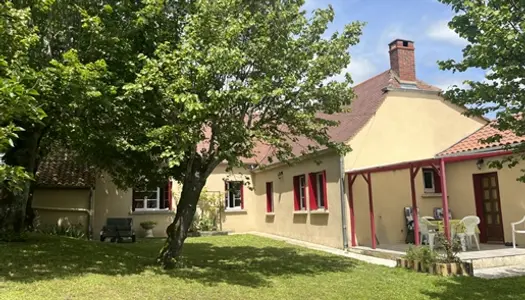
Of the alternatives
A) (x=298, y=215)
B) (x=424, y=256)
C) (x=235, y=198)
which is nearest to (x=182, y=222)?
(x=424, y=256)

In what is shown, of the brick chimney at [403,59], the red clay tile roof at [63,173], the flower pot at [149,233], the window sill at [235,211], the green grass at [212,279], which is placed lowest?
the green grass at [212,279]

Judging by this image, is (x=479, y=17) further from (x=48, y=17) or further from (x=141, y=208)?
(x=141, y=208)

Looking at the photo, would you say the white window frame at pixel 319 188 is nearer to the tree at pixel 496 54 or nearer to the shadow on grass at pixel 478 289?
the shadow on grass at pixel 478 289

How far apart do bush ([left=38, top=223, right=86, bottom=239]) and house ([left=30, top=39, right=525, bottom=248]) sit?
1.68 ft

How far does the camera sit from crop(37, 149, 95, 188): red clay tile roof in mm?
17719

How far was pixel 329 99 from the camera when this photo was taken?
32.9ft

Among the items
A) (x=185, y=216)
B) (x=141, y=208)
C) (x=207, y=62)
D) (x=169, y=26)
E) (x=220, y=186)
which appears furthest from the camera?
(x=220, y=186)

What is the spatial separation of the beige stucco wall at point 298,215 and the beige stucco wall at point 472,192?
4389mm

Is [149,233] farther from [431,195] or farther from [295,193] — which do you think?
[431,195]

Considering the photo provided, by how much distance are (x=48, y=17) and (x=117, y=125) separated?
2778 mm

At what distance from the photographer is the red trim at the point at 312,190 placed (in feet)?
52.9

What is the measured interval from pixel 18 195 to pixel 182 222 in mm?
5430

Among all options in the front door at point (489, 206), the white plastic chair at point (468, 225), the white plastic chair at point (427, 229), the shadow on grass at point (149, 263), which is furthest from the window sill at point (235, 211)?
the white plastic chair at point (468, 225)

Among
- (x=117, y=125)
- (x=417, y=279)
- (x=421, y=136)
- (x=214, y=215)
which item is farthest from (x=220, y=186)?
(x=417, y=279)
